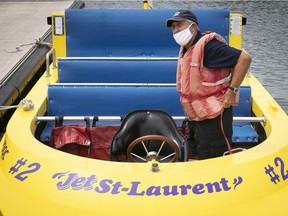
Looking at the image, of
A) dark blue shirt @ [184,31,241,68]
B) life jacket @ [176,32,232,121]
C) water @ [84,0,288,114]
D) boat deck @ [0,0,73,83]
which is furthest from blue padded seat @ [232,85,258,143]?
water @ [84,0,288,114]

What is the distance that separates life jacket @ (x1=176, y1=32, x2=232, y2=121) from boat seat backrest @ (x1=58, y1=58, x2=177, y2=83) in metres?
1.74

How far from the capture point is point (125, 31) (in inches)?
235

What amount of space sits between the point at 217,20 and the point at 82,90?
2.18 m

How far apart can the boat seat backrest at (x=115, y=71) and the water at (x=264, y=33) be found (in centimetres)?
306

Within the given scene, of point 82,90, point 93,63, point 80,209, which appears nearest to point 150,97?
point 82,90

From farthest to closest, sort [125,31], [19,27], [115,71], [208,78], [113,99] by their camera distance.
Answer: [19,27] < [125,31] < [115,71] < [113,99] < [208,78]

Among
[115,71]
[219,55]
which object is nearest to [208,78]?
[219,55]

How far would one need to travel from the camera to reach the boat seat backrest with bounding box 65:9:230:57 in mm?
5945

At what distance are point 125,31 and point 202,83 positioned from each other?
281cm

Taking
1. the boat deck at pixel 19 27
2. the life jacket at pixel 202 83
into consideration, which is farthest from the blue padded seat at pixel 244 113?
the boat deck at pixel 19 27

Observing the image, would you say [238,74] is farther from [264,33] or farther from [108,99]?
[264,33]

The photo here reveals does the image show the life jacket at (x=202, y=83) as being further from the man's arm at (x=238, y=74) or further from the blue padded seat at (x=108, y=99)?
the blue padded seat at (x=108, y=99)

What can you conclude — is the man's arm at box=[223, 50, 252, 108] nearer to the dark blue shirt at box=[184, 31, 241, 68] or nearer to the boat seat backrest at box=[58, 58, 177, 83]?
the dark blue shirt at box=[184, 31, 241, 68]

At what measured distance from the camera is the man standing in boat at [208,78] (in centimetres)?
318
